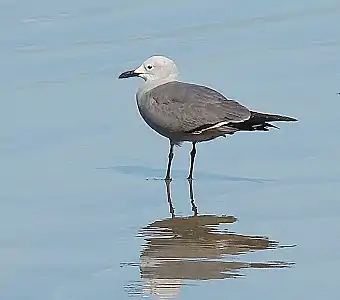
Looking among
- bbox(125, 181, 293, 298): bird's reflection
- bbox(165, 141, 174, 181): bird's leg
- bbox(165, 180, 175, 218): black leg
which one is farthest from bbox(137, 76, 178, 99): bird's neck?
bbox(125, 181, 293, 298): bird's reflection

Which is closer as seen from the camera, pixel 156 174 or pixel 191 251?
pixel 191 251

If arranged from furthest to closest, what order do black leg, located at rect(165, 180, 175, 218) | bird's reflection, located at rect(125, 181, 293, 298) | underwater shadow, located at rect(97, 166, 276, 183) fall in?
underwater shadow, located at rect(97, 166, 276, 183) → black leg, located at rect(165, 180, 175, 218) → bird's reflection, located at rect(125, 181, 293, 298)

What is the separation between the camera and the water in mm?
5574

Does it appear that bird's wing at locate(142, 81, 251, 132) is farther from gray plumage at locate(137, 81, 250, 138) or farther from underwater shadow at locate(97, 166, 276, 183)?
underwater shadow at locate(97, 166, 276, 183)

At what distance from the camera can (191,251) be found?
236 inches

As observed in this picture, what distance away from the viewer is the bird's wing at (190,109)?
7.34 meters

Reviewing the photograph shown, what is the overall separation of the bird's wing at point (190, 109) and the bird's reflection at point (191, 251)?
693 mm

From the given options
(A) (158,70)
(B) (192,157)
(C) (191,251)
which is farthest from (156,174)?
(C) (191,251)

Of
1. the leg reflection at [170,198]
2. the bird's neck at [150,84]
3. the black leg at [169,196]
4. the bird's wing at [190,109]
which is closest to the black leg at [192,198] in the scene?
the leg reflection at [170,198]

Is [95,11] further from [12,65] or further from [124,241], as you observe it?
[124,241]

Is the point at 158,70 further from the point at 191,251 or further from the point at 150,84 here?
the point at 191,251

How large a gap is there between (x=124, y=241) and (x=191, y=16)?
6.41 m

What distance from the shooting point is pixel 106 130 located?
8320 mm

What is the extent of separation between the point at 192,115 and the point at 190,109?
0.12 feet
